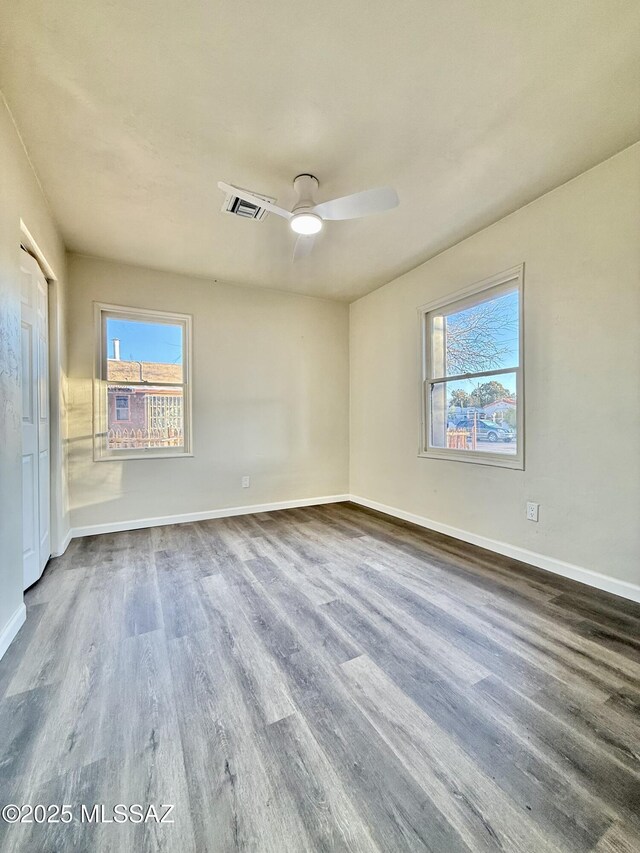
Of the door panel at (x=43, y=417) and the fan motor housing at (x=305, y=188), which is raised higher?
the fan motor housing at (x=305, y=188)

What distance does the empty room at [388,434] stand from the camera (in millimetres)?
1129

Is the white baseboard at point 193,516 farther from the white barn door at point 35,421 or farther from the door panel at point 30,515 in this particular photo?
the door panel at point 30,515

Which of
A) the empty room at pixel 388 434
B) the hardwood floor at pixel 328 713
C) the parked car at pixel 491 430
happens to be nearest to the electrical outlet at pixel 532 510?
the empty room at pixel 388 434

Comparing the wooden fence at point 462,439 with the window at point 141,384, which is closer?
the wooden fence at point 462,439

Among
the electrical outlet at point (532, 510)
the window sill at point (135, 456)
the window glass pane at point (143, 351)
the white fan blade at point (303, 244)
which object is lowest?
the electrical outlet at point (532, 510)

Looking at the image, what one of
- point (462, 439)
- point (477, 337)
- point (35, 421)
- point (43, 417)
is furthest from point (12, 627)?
point (477, 337)

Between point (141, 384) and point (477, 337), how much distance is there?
3.38 metres

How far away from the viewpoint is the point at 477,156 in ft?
6.97

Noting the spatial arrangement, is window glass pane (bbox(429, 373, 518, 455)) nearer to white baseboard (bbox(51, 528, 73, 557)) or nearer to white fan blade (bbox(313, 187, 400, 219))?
white fan blade (bbox(313, 187, 400, 219))

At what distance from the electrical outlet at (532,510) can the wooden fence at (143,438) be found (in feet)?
11.2

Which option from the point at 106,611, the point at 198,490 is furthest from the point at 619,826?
the point at 198,490

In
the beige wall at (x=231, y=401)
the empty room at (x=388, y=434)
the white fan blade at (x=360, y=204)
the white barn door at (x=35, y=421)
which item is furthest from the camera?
the beige wall at (x=231, y=401)

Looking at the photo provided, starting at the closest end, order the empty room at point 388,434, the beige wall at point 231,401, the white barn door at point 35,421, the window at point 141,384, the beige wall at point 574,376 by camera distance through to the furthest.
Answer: the empty room at point 388,434
the beige wall at point 574,376
the white barn door at point 35,421
the beige wall at point 231,401
the window at point 141,384

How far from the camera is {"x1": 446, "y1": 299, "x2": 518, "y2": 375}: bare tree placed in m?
2.96
